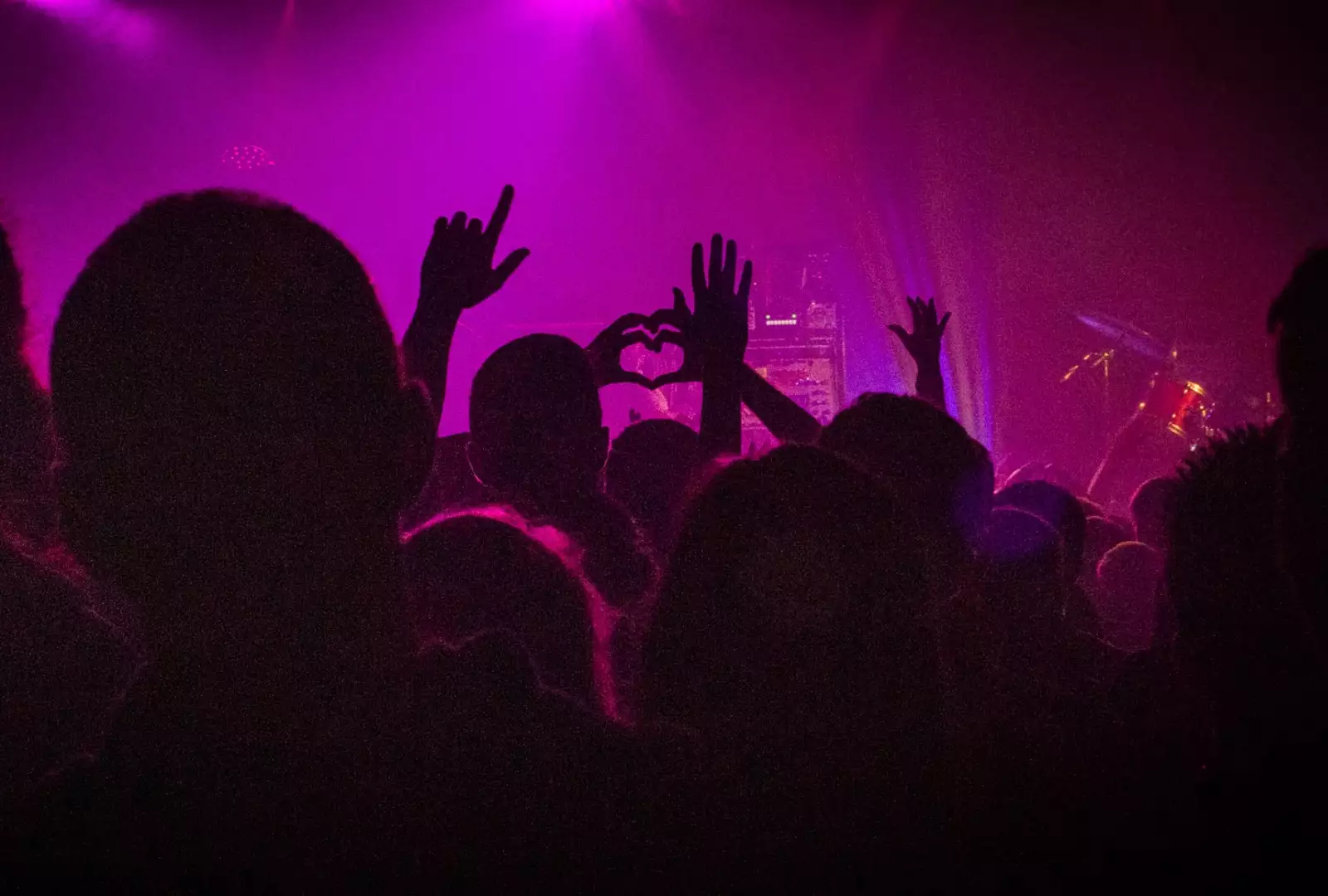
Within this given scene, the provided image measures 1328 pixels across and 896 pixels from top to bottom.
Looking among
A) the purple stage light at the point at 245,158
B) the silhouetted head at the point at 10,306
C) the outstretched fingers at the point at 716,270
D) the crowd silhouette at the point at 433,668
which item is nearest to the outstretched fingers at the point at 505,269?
the outstretched fingers at the point at 716,270

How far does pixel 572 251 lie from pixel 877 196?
531cm

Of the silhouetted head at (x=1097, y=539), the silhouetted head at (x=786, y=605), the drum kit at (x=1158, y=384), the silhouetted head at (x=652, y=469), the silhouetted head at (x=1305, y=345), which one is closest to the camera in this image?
the silhouetted head at (x=786, y=605)

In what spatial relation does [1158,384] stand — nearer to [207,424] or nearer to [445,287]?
[445,287]

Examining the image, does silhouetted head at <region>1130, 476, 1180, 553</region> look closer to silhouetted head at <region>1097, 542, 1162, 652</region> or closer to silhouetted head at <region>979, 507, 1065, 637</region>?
silhouetted head at <region>1097, 542, 1162, 652</region>

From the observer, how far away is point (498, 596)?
1.18 meters

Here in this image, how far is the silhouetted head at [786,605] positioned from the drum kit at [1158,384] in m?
4.96

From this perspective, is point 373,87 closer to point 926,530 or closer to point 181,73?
point 181,73

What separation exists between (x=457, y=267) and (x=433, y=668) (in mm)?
1325

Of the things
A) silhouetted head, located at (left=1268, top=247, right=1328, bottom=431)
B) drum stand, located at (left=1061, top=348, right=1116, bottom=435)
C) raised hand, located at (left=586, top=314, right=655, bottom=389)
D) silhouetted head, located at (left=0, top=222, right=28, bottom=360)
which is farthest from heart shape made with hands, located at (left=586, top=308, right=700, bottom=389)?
drum stand, located at (left=1061, top=348, right=1116, bottom=435)

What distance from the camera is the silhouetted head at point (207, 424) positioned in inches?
31.9

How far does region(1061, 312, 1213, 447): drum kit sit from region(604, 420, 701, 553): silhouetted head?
4032 mm

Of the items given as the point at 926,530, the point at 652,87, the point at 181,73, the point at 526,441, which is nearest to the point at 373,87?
the point at 181,73

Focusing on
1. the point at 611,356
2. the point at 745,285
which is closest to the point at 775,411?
the point at 745,285

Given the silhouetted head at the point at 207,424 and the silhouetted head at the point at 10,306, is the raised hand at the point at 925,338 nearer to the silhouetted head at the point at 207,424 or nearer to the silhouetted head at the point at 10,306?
the silhouetted head at the point at 207,424
